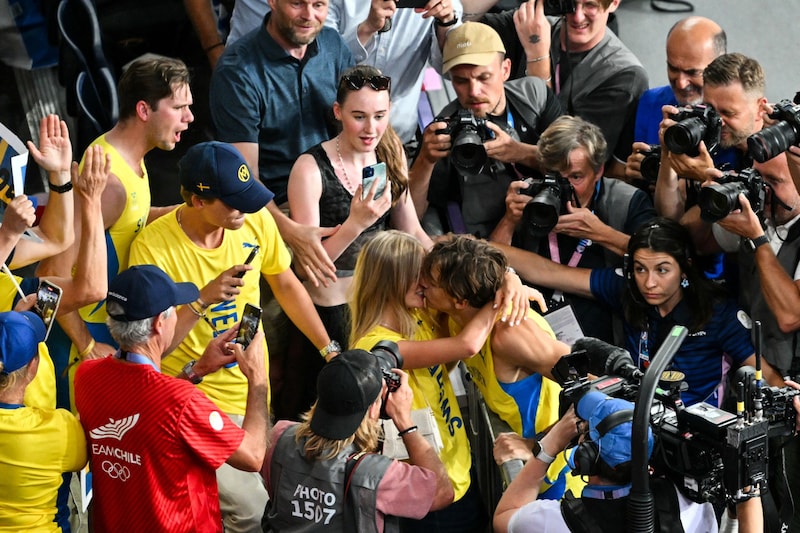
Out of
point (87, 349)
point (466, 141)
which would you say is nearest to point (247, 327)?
point (87, 349)

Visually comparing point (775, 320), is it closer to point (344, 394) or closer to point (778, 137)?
point (778, 137)

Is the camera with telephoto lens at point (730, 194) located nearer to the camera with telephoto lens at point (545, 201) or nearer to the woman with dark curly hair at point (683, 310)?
the woman with dark curly hair at point (683, 310)

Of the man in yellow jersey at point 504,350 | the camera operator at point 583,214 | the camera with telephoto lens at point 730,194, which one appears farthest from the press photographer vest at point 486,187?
the man in yellow jersey at point 504,350

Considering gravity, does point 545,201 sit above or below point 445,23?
below

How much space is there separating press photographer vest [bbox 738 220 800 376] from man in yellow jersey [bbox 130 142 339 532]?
65.9 inches

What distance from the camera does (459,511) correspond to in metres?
3.80

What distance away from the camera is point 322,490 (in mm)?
3143

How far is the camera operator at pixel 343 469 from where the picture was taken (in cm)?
309

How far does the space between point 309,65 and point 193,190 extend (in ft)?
3.93

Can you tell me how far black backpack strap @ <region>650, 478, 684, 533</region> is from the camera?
2.94 metres

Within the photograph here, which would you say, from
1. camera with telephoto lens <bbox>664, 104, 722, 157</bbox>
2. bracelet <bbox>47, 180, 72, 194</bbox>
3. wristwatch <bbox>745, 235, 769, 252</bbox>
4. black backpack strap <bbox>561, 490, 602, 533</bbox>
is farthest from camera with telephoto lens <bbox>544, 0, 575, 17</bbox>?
black backpack strap <bbox>561, 490, 602, 533</bbox>

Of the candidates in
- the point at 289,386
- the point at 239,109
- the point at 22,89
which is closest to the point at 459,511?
the point at 289,386

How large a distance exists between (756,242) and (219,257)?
2.02 m

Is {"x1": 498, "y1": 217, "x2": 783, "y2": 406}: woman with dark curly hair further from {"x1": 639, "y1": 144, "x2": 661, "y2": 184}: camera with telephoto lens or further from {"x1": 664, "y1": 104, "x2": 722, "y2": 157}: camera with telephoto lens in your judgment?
{"x1": 639, "y1": 144, "x2": 661, "y2": 184}: camera with telephoto lens
